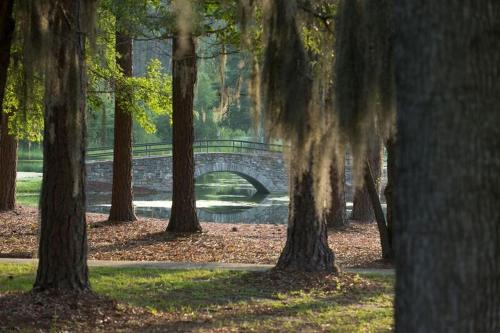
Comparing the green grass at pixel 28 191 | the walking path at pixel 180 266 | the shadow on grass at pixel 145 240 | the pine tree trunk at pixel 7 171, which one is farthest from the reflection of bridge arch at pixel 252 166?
the walking path at pixel 180 266

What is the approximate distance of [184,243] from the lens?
45.9 feet

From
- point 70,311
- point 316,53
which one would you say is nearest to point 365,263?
point 316,53

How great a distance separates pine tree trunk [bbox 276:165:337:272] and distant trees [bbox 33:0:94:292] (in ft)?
9.77

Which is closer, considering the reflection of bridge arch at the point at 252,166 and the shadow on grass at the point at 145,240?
the shadow on grass at the point at 145,240

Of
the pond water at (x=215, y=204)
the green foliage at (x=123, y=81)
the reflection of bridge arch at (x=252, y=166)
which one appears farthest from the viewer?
the reflection of bridge arch at (x=252, y=166)

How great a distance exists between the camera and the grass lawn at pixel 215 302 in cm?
685

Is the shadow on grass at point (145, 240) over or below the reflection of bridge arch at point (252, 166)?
below

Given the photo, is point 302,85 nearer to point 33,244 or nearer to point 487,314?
point 487,314

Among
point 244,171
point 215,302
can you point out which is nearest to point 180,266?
point 215,302

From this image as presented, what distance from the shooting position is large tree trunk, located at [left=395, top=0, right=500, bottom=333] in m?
3.41

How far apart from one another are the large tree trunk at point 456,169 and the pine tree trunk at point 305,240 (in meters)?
5.90

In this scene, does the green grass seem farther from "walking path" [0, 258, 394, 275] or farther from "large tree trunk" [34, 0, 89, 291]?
"large tree trunk" [34, 0, 89, 291]

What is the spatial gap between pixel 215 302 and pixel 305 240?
5.94 ft

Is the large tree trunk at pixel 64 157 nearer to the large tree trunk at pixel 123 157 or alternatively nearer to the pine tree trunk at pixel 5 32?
the pine tree trunk at pixel 5 32
